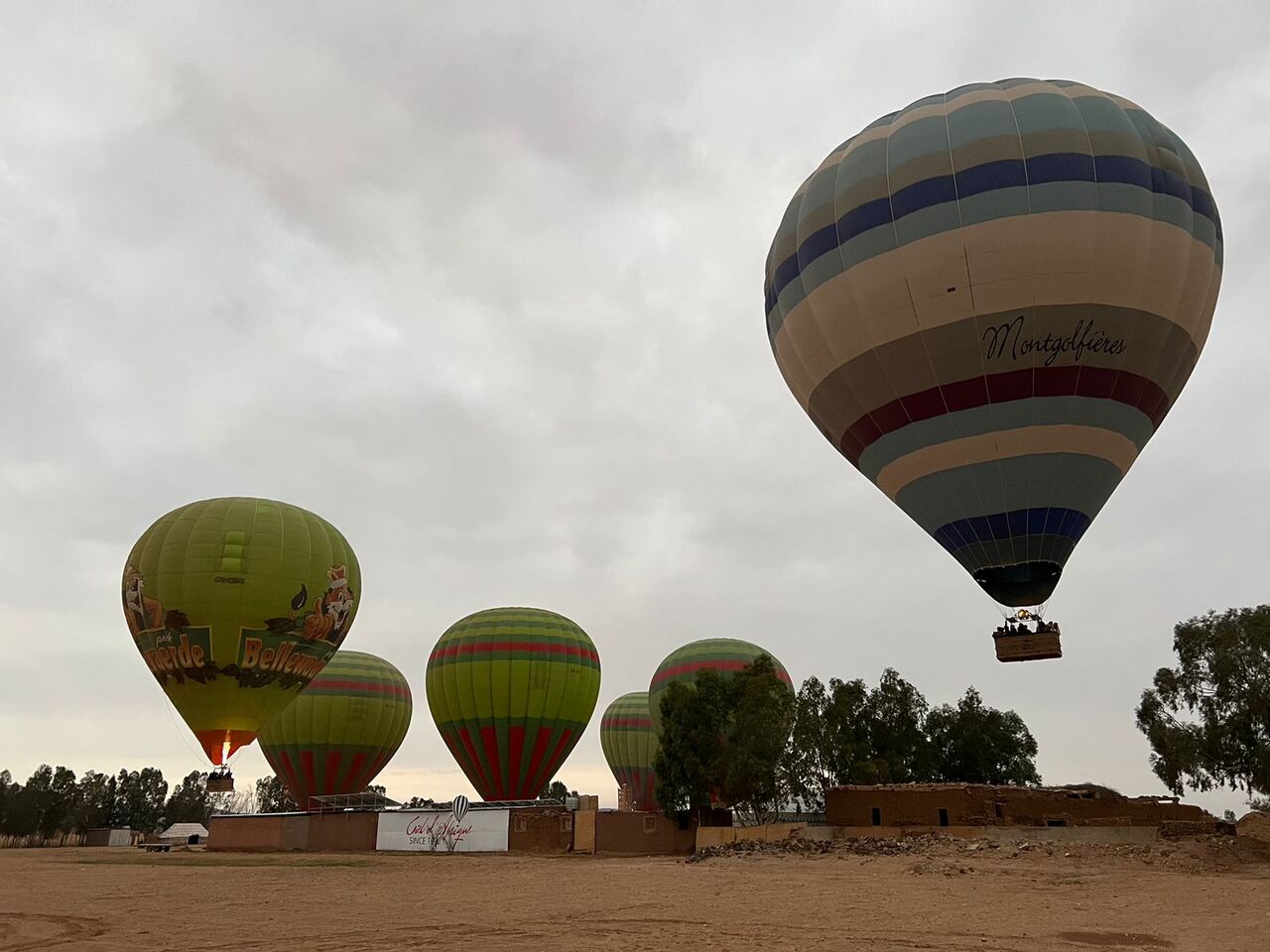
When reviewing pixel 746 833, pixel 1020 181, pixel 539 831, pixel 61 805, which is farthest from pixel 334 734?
pixel 61 805

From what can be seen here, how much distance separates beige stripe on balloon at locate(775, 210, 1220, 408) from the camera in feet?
75.0

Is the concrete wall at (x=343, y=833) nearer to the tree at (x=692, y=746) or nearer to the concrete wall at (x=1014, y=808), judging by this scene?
the tree at (x=692, y=746)

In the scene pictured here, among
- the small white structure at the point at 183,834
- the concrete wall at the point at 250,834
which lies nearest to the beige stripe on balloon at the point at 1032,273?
the concrete wall at the point at 250,834

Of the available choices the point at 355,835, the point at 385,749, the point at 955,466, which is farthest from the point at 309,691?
the point at 955,466

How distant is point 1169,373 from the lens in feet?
81.0

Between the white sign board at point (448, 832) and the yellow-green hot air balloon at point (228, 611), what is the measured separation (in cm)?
982

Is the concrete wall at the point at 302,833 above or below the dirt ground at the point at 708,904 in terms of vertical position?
below

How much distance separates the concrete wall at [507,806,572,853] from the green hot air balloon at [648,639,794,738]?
12.2 meters

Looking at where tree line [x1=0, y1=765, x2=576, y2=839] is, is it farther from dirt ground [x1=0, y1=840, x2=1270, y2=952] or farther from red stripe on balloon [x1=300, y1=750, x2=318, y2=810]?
dirt ground [x1=0, y1=840, x2=1270, y2=952]

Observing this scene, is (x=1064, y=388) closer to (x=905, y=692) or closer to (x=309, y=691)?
(x=905, y=692)

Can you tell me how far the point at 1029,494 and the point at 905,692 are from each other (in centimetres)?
3707

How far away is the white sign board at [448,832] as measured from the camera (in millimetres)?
40656

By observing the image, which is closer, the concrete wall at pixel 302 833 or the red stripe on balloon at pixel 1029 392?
the red stripe on balloon at pixel 1029 392

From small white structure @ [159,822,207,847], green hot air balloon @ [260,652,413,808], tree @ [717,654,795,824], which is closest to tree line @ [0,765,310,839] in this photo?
small white structure @ [159,822,207,847]
